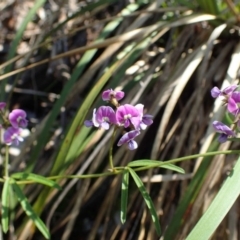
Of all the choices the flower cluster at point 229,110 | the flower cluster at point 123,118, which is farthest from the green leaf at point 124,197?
the flower cluster at point 229,110

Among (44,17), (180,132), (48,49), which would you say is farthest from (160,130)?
(44,17)

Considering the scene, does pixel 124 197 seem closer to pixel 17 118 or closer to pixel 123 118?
pixel 123 118

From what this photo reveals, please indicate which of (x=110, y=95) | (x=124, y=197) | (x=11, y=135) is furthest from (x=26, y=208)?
(x=110, y=95)

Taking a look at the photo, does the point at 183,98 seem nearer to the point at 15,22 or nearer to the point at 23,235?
the point at 23,235

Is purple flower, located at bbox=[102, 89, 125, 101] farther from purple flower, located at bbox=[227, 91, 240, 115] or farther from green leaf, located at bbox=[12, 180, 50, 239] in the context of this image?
green leaf, located at bbox=[12, 180, 50, 239]

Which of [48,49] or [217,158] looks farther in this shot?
[48,49]

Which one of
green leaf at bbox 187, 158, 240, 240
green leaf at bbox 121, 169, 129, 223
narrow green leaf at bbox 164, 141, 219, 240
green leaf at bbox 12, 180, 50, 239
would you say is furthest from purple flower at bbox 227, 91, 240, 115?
green leaf at bbox 12, 180, 50, 239
